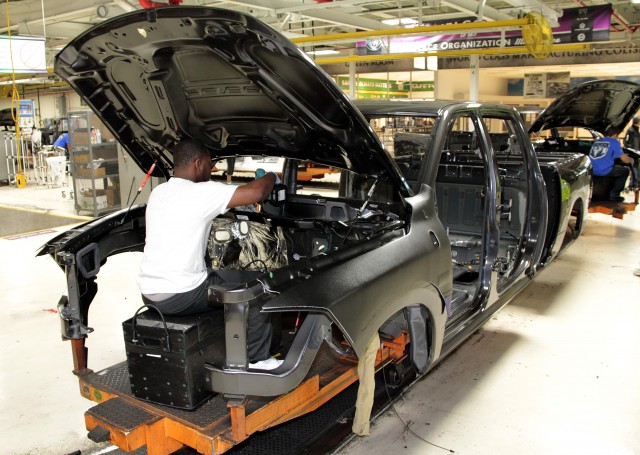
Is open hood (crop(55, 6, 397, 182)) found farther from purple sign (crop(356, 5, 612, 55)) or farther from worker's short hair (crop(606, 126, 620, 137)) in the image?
purple sign (crop(356, 5, 612, 55))

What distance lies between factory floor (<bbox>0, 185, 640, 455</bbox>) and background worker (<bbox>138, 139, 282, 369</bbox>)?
3.45 ft

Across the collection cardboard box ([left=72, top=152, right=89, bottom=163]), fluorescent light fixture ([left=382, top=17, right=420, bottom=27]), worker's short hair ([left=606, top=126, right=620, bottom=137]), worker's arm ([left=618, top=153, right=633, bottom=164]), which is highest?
fluorescent light fixture ([left=382, top=17, right=420, bottom=27])

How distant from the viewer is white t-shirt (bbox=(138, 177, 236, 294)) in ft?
8.14

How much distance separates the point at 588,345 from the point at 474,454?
6.15ft

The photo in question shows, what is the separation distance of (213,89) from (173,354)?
1.24 m

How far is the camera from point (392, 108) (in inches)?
142

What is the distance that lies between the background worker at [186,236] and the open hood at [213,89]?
1.16ft

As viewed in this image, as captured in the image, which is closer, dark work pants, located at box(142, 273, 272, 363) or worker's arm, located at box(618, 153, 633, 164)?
dark work pants, located at box(142, 273, 272, 363)

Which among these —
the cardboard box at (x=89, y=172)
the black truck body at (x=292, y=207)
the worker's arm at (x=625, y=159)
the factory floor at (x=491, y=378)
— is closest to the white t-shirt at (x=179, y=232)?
the black truck body at (x=292, y=207)

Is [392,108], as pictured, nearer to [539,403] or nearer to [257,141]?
[257,141]

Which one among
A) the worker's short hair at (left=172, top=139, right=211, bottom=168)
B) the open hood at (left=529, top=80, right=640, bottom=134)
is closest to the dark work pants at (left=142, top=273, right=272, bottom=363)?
the worker's short hair at (left=172, top=139, right=211, bottom=168)

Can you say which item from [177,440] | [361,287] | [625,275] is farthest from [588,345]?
[177,440]

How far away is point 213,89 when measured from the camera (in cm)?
270

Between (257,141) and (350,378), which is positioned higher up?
(257,141)
